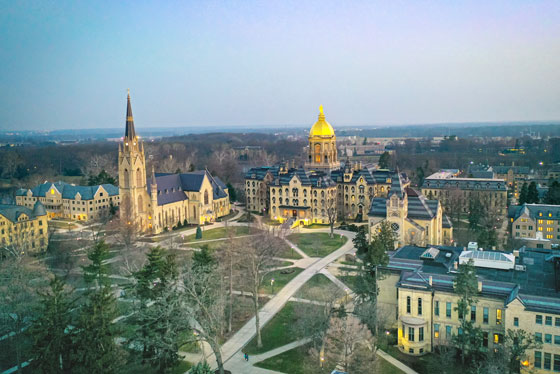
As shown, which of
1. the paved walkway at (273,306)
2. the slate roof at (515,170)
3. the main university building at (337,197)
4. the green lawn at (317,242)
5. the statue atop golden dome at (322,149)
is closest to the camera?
the paved walkway at (273,306)

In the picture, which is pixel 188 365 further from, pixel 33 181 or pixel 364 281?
pixel 33 181

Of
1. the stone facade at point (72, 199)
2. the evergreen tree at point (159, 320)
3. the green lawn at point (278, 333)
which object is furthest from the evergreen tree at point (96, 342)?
the stone facade at point (72, 199)

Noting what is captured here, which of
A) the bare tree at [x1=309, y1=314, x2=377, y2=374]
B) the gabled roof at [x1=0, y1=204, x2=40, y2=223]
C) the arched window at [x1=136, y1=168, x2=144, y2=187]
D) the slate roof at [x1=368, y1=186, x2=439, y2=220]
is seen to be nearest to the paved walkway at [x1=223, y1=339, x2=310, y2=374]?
the bare tree at [x1=309, y1=314, x2=377, y2=374]

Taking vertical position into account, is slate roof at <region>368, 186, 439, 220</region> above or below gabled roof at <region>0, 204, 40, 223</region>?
below

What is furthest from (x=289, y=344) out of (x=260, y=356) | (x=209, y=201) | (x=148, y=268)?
(x=209, y=201)

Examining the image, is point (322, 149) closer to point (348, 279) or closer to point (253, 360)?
point (348, 279)

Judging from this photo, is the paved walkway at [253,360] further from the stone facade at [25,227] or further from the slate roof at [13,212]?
the slate roof at [13,212]

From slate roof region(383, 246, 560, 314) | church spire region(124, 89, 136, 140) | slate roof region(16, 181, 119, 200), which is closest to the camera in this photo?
slate roof region(383, 246, 560, 314)

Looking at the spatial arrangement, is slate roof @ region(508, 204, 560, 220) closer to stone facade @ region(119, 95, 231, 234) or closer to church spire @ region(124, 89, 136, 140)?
stone facade @ region(119, 95, 231, 234)
